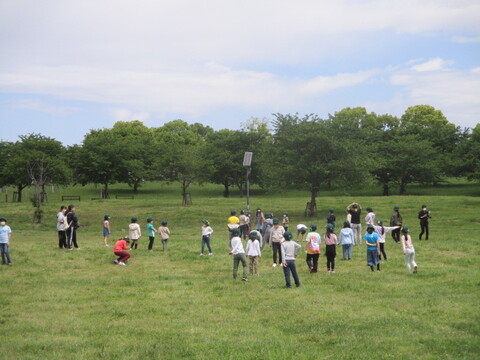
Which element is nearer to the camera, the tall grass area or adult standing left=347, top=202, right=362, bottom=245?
the tall grass area

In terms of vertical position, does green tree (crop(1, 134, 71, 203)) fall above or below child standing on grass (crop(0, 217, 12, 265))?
above

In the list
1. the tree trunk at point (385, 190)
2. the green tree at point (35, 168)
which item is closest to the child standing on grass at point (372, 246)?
the green tree at point (35, 168)

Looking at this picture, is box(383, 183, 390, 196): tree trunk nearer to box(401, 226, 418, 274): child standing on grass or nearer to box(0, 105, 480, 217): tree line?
box(0, 105, 480, 217): tree line

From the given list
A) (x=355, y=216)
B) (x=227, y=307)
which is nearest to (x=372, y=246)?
(x=227, y=307)

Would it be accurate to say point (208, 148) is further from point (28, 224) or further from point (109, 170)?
point (28, 224)

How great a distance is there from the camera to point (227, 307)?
46.0ft

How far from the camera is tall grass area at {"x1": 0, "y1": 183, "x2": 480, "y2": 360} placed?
10.3 meters

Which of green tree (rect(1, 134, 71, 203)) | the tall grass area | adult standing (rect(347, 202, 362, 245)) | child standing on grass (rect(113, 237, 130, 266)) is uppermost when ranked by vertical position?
green tree (rect(1, 134, 71, 203))

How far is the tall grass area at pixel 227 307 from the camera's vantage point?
1030 centimetres

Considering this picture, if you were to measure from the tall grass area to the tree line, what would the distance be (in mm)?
20068

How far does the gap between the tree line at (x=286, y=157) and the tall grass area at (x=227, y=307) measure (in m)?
20.1

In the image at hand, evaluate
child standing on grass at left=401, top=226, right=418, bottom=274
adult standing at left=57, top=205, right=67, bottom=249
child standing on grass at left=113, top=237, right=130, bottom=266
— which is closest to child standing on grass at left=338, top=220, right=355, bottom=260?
child standing on grass at left=401, top=226, right=418, bottom=274

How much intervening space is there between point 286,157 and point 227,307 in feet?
111

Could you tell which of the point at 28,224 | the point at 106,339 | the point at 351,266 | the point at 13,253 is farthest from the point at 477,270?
the point at 28,224
